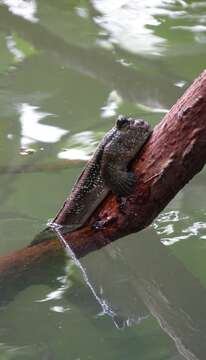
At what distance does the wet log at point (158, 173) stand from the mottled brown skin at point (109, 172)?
23 millimetres

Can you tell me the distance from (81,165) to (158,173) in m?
0.94

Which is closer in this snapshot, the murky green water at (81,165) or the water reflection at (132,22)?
the murky green water at (81,165)

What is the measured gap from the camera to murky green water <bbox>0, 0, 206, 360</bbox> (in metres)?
1.90

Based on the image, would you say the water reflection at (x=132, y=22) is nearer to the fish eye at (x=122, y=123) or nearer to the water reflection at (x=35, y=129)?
the water reflection at (x=35, y=129)

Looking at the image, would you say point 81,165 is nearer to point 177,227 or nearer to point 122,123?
point 177,227

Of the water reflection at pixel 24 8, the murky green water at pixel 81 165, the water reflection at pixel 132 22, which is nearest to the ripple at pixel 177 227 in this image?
the murky green water at pixel 81 165

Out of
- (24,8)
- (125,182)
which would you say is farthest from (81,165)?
(24,8)

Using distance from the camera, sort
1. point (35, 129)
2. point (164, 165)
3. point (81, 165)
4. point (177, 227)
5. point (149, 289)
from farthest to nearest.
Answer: point (35, 129) → point (81, 165) → point (177, 227) → point (149, 289) → point (164, 165)

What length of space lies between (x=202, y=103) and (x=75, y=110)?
1482mm

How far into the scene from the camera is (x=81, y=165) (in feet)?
8.85

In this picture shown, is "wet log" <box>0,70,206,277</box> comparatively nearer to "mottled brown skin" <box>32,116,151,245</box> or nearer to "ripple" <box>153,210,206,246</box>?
"mottled brown skin" <box>32,116,151,245</box>

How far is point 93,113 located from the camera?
311cm

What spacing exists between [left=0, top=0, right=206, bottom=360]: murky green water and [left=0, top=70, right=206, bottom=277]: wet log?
179mm

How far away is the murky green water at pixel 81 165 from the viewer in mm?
1902
